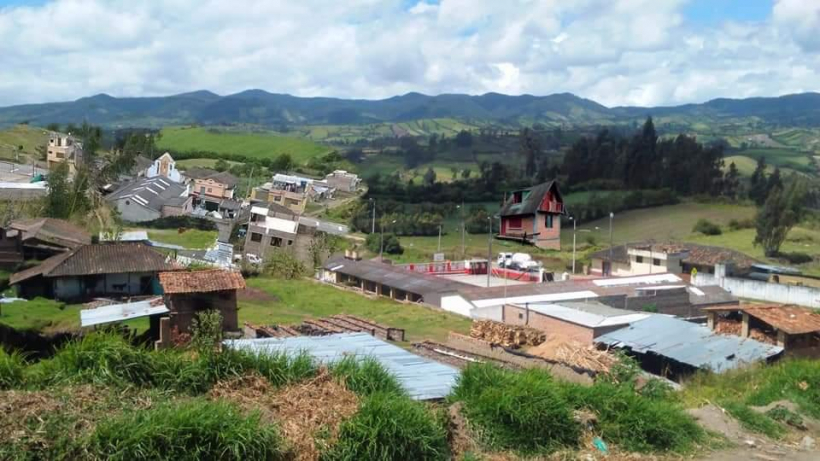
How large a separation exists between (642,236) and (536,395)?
114 ft

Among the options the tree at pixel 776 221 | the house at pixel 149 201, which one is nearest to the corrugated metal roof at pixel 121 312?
the house at pixel 149 201

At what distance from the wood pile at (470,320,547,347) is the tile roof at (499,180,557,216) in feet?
43.5

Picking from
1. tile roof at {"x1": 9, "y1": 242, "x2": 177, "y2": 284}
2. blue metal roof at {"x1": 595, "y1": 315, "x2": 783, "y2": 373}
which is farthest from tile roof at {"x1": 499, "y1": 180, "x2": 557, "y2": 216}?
tile roof at {"x1": 9, "y1": 242, "x2": 177, "y2": 284}

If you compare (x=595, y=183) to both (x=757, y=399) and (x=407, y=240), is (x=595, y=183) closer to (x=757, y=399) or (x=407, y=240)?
(x=407, y=240)

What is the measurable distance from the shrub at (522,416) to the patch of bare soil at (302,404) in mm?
999

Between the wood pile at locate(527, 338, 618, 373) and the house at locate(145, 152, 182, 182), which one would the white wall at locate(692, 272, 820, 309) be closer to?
the wood pile at locate(527, 338, 618, 373)

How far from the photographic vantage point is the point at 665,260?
3278 cm

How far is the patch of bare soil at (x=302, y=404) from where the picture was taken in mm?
5402

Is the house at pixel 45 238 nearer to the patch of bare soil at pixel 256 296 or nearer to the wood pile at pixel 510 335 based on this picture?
the patch of bare soil at pixel 256 296

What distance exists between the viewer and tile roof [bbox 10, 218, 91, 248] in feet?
93.7

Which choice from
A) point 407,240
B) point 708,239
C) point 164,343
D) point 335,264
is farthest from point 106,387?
point 708,239

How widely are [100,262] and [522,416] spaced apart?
2134 cm

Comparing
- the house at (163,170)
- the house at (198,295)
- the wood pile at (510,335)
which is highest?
the house at (163,170)

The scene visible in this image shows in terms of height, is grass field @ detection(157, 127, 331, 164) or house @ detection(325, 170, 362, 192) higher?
grass field @ detection(157, 127, 331, 164)
